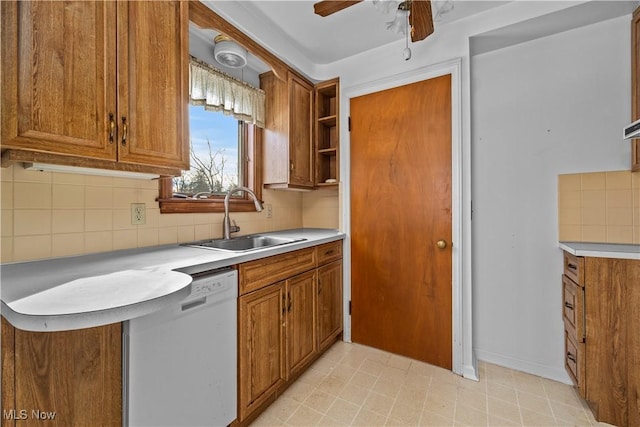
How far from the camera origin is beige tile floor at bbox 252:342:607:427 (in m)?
1.50

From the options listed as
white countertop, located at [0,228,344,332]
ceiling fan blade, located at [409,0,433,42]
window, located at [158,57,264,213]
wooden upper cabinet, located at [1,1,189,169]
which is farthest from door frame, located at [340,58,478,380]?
wooden upper cabinet, located at [1,1,189,169]

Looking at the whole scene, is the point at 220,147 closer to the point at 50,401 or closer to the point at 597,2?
the point at 50,401

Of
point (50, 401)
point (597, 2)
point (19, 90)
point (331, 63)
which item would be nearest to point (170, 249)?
point (50, 401)

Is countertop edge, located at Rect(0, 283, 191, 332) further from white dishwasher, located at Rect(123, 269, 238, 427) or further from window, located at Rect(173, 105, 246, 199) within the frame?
window, located at Rect(173, 105, 246, 199)

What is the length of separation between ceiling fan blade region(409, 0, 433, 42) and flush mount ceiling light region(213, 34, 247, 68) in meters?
1.20

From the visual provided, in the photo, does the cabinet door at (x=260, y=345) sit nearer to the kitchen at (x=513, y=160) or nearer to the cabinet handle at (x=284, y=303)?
the cabinet handle at (x=284, y=303)

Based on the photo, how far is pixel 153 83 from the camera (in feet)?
4.24

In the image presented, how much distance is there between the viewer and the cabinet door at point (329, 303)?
207 centimetres

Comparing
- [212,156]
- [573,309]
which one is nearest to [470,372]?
[573,309]

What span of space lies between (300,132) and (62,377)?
81.2 inches

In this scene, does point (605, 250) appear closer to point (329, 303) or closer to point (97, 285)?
point (329, 303)

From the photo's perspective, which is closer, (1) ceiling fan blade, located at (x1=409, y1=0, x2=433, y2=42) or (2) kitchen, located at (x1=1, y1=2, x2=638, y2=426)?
(1) ceiling fan blade, located at (x1=409, y1=0, x2=433, y2=42)

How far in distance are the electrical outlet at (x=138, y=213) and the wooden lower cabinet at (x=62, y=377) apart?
730 millimetres

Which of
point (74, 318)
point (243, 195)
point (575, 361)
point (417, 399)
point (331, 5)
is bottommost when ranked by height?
point (417, 399)
